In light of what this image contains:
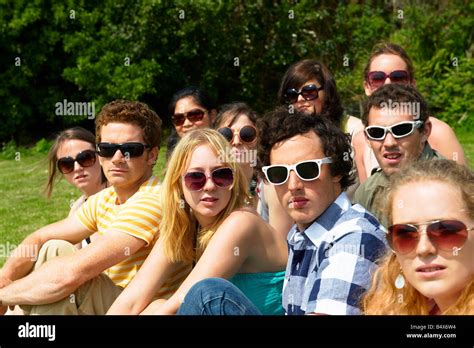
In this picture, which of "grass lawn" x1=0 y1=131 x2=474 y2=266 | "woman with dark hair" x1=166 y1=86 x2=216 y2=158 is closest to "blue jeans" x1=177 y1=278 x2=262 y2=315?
"woman with dark hair" x1=166 y1=86 x2=216 y2=158

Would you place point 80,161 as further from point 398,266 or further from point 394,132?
point 398,266

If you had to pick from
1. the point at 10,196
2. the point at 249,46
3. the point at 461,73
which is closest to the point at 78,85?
the point at 249,46

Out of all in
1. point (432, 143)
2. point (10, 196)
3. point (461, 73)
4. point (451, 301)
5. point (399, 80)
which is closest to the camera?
point (451, 301)

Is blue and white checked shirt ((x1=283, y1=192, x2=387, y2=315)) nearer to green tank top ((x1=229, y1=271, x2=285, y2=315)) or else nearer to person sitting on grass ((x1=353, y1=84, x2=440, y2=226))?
green tank top ((x1=229, y1=271, x2=285, y2=315))

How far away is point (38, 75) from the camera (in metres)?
13.7

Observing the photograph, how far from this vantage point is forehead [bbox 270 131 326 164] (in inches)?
122

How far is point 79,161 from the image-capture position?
4.88 meters

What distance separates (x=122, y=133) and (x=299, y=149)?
4.25ft

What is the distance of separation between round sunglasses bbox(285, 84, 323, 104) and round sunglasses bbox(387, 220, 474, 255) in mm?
2625

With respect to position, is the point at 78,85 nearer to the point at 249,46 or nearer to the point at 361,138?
the point at 249,46

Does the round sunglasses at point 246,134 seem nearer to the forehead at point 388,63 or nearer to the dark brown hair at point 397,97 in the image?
the forehead at point 388,63

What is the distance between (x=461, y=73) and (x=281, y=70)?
2971mm

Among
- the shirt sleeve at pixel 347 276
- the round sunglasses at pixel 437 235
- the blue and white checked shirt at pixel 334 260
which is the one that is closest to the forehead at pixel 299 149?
the blue and white checked shirt at pixel 334 260
